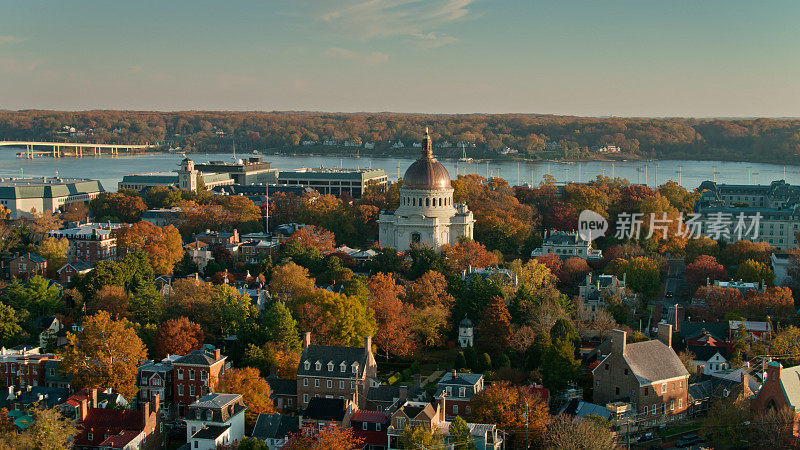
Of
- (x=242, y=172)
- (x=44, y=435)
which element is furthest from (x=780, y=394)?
(x=242, y=172)

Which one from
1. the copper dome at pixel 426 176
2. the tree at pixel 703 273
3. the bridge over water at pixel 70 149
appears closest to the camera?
the tree at pixel 703 273

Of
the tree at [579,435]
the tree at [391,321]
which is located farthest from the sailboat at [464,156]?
the tree at [579,435]

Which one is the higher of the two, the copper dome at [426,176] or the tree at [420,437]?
the copper dome at [426,176]

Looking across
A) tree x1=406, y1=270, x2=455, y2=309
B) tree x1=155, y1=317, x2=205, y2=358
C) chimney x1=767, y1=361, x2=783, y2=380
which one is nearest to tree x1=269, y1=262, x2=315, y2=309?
tree x1=406, y1=270, x2=455, y2=309

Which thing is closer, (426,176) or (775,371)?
(775,371)

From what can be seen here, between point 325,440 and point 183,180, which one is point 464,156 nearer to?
point 183,180

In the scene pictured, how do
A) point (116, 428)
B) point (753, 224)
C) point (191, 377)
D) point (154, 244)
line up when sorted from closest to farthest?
point (116, 428) → point (191, 377) → point (154, 244) → point (753, 224)

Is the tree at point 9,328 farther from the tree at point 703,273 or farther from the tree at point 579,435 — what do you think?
the tree at point 703,273
